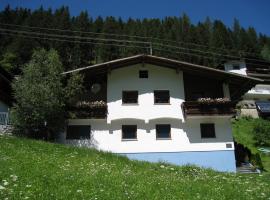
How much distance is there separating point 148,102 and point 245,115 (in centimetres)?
3178

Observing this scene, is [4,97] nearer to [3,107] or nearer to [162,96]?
[3,107]

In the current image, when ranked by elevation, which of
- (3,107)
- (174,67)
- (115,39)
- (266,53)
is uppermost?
(266,53)

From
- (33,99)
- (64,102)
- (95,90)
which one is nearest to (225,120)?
(95,90)

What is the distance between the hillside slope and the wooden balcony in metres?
8.43

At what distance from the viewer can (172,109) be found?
28578 millimetres

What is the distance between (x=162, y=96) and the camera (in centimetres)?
2944

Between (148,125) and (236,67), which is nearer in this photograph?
(148,125)

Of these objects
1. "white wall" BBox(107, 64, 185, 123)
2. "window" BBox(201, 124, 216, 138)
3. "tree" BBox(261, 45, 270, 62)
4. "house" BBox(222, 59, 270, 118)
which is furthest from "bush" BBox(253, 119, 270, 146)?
"tree" BBox(261, 45, 270, 62)

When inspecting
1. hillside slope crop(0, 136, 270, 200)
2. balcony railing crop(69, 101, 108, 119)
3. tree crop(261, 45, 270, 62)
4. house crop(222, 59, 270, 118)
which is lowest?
hillside slope crop(0, 136, 270, 200)

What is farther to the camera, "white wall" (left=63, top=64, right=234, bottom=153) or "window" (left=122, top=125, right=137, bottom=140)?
"window" (left=122, top=125, right=137, bottom=140)

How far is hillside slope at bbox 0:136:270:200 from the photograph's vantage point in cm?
1141

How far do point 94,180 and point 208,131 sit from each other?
652 inches

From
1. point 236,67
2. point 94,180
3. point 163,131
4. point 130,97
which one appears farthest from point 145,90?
point 236,67

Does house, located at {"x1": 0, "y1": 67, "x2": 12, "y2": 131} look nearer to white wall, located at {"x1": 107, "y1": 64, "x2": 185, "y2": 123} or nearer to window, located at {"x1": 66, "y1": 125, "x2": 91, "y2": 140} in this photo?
window, located at {"x1": 66, "y1": 125, "x2": 91, "y2": 140}
